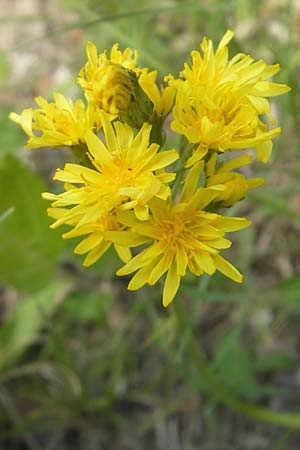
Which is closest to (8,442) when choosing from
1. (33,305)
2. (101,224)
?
(33,305)

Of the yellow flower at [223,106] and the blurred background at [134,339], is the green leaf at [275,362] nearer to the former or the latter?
the blurred background at [134,339]

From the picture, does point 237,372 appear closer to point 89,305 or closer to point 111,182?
point 89,305

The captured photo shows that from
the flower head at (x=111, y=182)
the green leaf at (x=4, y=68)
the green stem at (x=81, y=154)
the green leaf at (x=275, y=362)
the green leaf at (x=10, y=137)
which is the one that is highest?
the green leaf at (x=4, y=68)

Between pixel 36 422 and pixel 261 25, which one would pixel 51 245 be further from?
pixel 261 25

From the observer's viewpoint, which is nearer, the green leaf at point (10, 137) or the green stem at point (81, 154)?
the green stem at point (81, 154)

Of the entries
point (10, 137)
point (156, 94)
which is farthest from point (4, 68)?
point (156, 94)

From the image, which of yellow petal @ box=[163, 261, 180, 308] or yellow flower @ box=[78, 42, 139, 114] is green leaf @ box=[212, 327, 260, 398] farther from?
yellow flower @ box=[78, 42, 139, 114]

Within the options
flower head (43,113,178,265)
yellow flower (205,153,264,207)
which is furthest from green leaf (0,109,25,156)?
yellow flower (205,153,264,207)

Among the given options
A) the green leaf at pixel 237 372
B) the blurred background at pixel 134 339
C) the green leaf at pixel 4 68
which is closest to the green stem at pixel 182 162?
the blurred background at pixel 134 339
